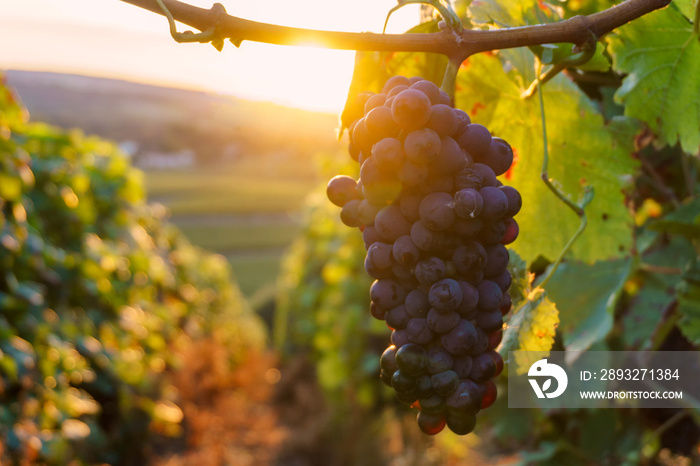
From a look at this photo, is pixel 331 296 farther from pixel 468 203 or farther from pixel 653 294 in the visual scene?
pixel 468 203

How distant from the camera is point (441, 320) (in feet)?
2.29

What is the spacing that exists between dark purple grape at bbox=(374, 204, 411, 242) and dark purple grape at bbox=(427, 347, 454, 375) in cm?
16

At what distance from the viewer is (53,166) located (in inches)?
123

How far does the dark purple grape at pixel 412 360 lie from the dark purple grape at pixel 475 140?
27 cm

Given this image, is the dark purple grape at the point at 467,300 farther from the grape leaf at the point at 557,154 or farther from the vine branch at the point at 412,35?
the grape leaf at the point at 557,154

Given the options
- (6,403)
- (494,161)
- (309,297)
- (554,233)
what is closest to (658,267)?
(554,233)

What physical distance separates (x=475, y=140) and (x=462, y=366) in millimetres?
293

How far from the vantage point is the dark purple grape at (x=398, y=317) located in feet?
2.38

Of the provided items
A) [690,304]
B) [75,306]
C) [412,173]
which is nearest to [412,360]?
[412,173]

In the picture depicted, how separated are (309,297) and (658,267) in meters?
5.41

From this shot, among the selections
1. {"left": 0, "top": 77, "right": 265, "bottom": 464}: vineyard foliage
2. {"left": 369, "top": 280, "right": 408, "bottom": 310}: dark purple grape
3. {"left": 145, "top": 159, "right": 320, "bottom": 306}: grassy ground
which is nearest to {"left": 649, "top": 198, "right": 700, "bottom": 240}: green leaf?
{"left": 369, "top": 280, "right": 408, "bottom": 310}: dark purple grape

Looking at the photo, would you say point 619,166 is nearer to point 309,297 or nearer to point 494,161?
point 494,161

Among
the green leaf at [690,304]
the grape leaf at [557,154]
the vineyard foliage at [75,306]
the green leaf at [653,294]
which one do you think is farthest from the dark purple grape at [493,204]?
the vineyard foliage at [75,306]

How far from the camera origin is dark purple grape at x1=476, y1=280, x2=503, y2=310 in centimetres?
72
